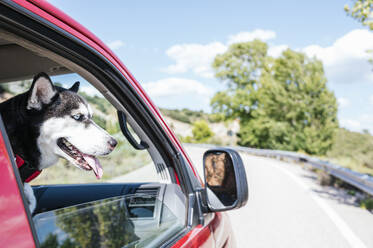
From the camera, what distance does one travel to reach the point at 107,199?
1.91 metres

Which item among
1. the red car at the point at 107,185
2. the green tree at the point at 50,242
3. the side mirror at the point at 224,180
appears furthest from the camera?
the side mirror at the point at 224,180

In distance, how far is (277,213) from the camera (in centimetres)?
680

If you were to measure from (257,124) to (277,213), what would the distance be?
126ft

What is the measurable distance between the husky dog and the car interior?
0.13 metres

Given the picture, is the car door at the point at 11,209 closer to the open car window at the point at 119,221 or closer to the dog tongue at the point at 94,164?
the open car window at the point at 119,221

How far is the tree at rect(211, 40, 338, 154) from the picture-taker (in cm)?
3997

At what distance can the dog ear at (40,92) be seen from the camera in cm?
130

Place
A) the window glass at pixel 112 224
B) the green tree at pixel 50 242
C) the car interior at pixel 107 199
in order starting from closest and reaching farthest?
1. the green tree at pixel 50 242
2. the window glass at pixel 112 224
3. the car interior at pixel 107 199

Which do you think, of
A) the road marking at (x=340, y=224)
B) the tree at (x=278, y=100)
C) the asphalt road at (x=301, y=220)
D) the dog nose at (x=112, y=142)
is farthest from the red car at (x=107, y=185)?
the tree at (x=278, y=100)

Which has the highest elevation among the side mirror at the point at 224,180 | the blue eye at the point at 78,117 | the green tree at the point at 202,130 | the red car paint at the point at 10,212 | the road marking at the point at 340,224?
the green tree at the point at 202,130

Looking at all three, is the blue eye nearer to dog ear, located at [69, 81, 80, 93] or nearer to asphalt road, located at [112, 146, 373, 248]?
dog ear, located at [69, 81, 80, 93]

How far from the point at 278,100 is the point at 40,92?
→ 42194 mm

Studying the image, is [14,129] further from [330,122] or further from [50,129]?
[330,122]

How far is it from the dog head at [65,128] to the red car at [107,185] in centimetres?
14
